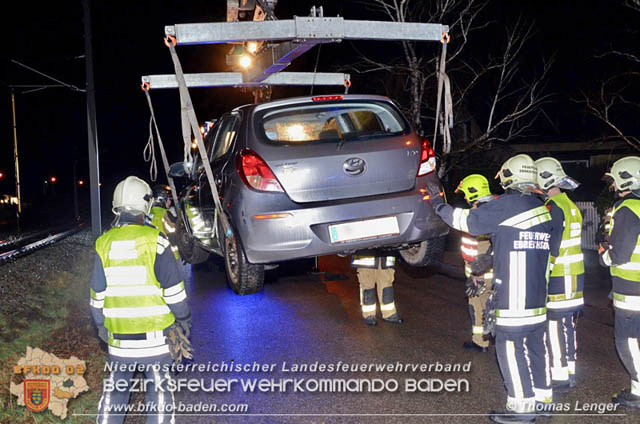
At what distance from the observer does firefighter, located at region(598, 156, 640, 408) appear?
15.6 ft

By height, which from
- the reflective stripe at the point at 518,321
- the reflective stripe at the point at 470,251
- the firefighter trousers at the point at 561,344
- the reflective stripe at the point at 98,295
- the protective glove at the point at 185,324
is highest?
the reflective stripe at the point at 98,295

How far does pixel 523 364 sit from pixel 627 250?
129 centimetres

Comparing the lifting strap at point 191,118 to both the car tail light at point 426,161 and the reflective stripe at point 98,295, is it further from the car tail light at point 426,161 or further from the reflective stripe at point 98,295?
the car tail light at point 426,161

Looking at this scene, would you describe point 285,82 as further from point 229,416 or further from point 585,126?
point 585,126

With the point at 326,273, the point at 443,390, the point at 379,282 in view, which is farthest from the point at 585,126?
the point at 443,390

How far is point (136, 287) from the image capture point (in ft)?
12.8

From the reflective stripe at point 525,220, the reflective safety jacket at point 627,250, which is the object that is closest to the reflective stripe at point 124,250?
the reflective stripe at point 525,220

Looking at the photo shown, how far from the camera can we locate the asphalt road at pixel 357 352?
4.73 m

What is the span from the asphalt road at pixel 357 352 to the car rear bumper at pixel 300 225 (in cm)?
128

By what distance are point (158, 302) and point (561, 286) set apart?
3.32 metres

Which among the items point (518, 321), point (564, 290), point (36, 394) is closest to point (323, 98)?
point (518, 321)

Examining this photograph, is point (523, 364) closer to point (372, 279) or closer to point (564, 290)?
point (564, 290)

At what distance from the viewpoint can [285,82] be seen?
658 centimetres

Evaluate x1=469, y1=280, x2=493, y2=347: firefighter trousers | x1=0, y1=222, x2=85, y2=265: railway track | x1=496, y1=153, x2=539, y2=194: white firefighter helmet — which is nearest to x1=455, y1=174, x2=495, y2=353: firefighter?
x1=469, y1=280, x2=493, y2=347: firefighter trousers
